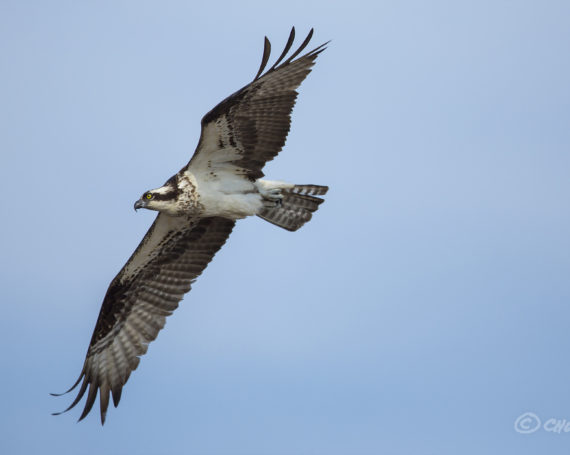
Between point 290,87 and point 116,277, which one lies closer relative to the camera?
point 290,87

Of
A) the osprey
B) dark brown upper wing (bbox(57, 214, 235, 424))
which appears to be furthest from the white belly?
dark brown upper wing (bbox(57, 214, 235, 424))

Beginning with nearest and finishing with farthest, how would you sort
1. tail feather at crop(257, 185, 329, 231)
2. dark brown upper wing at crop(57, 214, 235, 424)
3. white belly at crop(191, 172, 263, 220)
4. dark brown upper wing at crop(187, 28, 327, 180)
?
dark brown upper wing at crop(187, 28, 327, 180) → white belly at crop(191, 172, 263, 220) → dark brown upper wing at crop(57, 214, 235, 424) → tail feather at crop(257, 185, 329, 231)

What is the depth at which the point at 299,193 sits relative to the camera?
1432cm

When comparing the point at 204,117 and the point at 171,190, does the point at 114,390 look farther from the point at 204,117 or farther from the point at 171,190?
the point at 204,117

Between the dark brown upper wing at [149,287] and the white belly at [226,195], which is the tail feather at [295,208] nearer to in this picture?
the dark brown upper wing at [149,287]

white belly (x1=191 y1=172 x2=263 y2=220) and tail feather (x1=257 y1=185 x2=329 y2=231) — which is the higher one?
tail feather (x1=257 y1=185 x2=329 y2=231)

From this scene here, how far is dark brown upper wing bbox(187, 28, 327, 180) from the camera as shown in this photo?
Result: 1277cm

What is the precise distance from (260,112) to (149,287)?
3148mm

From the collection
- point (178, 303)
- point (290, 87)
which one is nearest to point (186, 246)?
point (178, 303)

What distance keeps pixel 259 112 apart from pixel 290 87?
497 millimetres

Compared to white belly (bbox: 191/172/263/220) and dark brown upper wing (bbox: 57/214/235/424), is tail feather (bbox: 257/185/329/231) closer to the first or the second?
dark brown upper wing (bbox: 57/214/235/424)

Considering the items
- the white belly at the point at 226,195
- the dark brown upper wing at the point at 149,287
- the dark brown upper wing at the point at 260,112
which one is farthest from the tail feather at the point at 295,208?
the dark brown upper wing at the point at 260,112

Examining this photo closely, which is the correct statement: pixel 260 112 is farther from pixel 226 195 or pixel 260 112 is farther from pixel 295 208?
pixel 295 208

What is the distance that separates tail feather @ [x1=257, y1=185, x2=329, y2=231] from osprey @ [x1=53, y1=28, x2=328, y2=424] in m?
0.01
